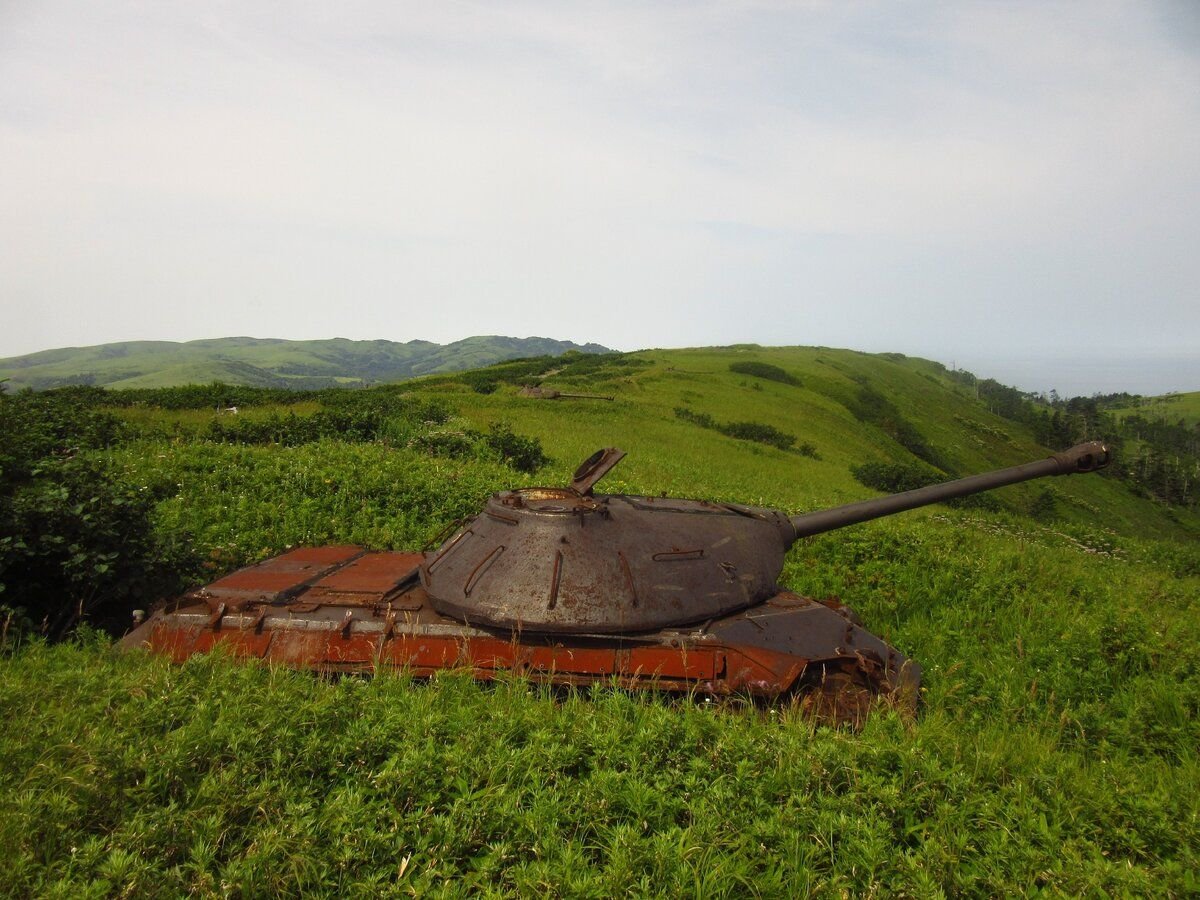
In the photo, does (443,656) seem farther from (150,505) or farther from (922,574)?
(922,574)

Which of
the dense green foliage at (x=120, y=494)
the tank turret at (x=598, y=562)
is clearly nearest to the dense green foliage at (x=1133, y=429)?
the dense green foliage at (x=120, y=494)

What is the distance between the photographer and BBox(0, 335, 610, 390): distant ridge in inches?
4545

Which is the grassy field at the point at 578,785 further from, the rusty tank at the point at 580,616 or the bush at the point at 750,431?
the bush at the point at 750,431

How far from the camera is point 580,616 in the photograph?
14.7 ft

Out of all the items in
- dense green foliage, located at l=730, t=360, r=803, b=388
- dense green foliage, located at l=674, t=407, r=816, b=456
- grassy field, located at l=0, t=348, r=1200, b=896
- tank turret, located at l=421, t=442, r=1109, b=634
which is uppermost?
dense green foliage, located at l=730, t=360, r=803, b=388

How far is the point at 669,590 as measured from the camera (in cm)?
466

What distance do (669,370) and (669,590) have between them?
35.0m

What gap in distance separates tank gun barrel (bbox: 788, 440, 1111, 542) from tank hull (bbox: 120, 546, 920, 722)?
3.65 feet

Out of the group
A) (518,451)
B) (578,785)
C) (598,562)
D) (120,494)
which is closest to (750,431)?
(518,451)

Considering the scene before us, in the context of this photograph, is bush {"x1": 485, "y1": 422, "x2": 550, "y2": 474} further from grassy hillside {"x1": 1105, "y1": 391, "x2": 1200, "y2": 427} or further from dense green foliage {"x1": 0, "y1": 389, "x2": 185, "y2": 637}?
grassy hillside {"x1": 1105, "y1": 391, "x2": 1200, "y2": 427}

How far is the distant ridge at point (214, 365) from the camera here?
11544 centimetres

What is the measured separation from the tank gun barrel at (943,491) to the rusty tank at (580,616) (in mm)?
870

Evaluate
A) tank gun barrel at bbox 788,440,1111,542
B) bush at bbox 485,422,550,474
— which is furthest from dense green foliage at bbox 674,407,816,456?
tank gun barrel at bbox 788,440,1111,542

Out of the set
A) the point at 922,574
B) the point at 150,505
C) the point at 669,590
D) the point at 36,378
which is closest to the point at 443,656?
the point at 669,590
